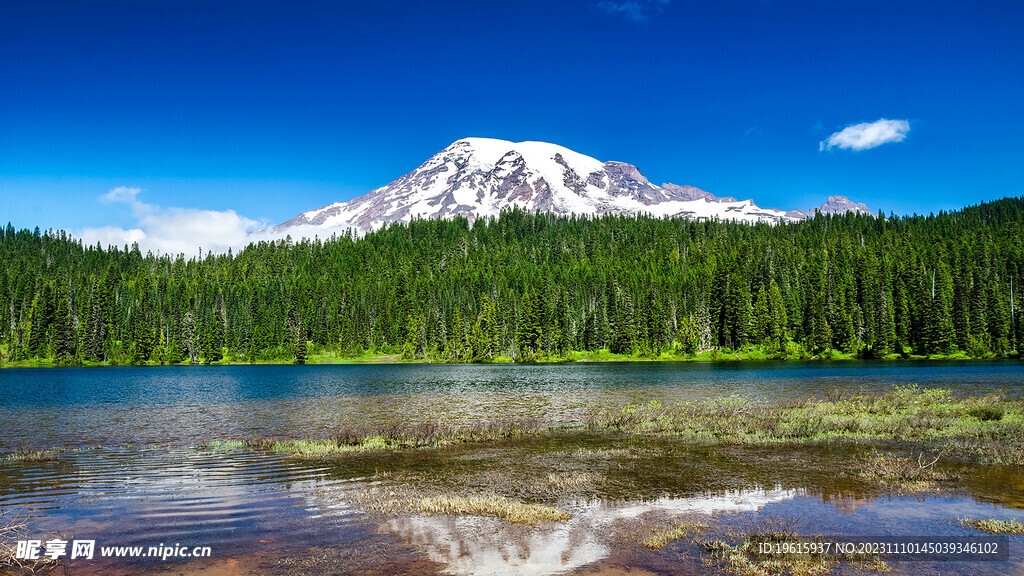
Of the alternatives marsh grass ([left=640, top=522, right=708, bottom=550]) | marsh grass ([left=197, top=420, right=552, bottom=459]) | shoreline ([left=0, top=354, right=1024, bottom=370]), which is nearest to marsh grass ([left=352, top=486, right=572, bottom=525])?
marsh grass ([left=640, top=522, right=708, bottom=550])

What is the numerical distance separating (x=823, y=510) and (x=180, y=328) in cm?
19524

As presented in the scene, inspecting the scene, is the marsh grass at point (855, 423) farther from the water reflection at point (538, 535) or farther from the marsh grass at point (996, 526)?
the water reflection at point (538, 535)

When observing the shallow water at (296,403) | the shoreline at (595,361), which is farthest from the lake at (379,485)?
the shoreline at (595,361)

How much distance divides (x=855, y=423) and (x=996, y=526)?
17880 millimetres

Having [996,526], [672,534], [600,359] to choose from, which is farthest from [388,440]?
[600,359]

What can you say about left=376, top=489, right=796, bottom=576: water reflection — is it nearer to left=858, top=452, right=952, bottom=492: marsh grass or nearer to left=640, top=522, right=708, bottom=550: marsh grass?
left=640, top=522, right=708, bottom=550: marsh grass

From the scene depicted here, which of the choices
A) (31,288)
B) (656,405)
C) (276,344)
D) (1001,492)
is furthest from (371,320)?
(1001,492)

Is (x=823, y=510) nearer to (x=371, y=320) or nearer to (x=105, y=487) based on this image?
(x=105, y=487)

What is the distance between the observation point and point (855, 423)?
100 feet

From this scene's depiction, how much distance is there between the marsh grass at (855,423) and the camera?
26.0 meters

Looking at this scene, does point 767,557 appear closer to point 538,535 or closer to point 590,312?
point 538,535

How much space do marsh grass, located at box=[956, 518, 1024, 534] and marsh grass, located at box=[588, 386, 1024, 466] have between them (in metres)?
9.32

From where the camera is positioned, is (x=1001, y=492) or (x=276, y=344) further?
(x=276, y=344)

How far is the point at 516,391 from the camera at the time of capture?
63219 mm
